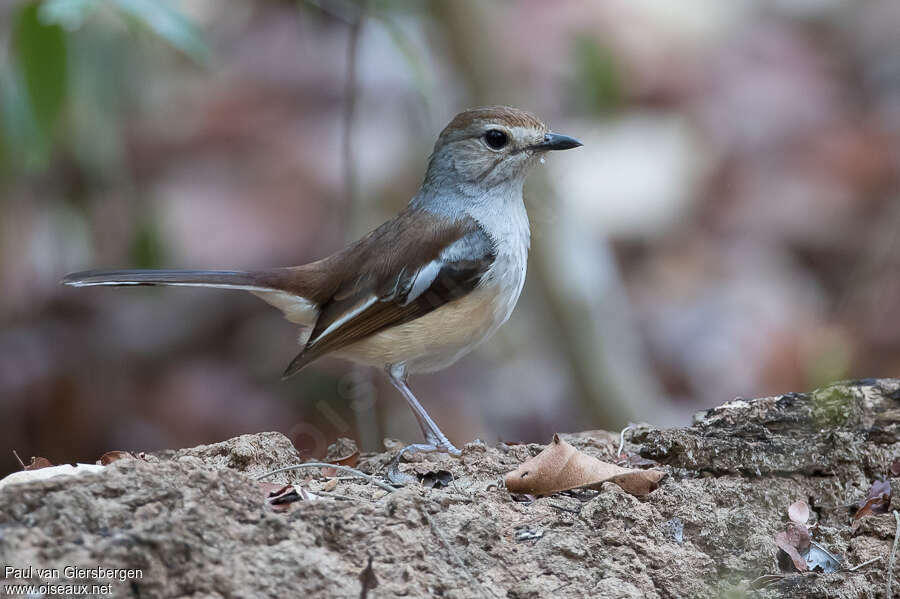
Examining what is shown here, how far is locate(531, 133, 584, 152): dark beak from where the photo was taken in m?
5.54

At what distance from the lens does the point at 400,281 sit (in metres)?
5.35

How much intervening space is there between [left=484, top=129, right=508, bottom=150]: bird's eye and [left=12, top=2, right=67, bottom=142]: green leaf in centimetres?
191

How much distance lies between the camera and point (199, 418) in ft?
32.6

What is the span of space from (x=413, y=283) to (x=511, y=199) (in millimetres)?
723

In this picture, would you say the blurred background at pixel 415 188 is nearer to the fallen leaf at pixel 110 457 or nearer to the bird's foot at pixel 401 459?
the bird's foot at pixel 401 459

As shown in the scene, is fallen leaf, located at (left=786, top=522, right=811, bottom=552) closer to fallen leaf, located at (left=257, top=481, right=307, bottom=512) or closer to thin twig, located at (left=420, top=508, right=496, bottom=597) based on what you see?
thin twig, located at (left=420, top=508, right=496, bottom=597)

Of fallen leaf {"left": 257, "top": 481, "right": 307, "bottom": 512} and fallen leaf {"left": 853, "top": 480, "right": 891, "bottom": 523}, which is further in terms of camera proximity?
fallen leaf {"left": 853, "top": 480, "right": 891, "bottom": 523}

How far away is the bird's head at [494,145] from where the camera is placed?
18.4 feet

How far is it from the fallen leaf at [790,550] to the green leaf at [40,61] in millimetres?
3431

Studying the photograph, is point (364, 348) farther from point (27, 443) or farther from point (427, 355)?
point (27, 443)

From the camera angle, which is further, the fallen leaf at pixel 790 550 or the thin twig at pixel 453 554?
the fallen leaf at pixel 790 550

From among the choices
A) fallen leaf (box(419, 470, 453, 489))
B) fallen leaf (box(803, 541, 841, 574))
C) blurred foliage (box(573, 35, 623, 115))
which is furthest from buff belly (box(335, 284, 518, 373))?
blurred foliage (box(573, 35, 623, 115))

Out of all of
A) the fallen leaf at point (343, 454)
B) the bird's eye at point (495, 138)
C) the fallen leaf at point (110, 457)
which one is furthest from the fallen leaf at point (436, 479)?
the bird's eye at point (495, 138)

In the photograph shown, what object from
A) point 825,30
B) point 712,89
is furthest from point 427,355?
point 825,30
